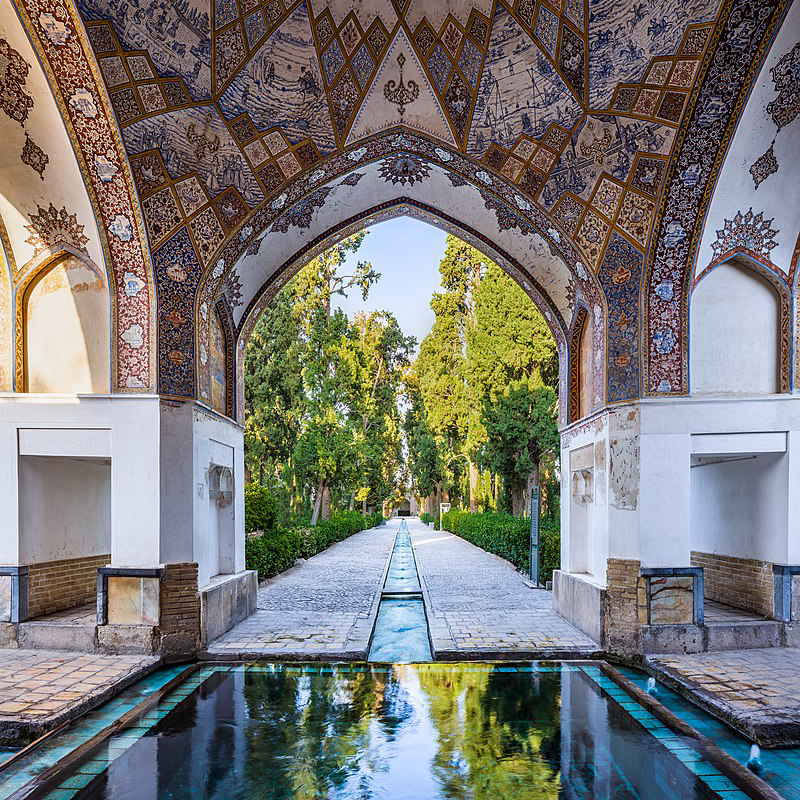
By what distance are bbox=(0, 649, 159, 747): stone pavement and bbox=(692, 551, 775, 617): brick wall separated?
462 cm

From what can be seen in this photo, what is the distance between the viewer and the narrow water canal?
6301 mm

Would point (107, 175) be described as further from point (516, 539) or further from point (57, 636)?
point (516, 539)

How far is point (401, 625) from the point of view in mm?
7656

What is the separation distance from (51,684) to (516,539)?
872 cm

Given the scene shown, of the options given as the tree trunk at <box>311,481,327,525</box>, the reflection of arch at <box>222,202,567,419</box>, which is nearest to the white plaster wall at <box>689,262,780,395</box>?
the reflection of arch at <box>222,202,567,419</box>

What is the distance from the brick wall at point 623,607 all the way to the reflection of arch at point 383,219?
90.9 inches

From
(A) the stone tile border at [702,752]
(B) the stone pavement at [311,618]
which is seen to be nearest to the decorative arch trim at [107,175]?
(B) the stone pavement at [311,618]

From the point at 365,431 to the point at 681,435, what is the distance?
15.9 m

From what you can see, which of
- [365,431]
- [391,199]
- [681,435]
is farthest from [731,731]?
[365,431]

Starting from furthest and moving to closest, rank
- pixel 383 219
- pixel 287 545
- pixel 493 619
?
pixel 287 545 < pixel 383 219 < pixel 493 619

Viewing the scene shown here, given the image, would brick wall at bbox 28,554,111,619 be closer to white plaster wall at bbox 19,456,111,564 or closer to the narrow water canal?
white plaster wall at bbox 19,456,111,564

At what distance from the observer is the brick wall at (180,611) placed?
5.95 metres

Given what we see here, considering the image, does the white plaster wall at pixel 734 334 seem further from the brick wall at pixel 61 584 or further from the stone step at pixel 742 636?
the brick wall at pixel 61 584

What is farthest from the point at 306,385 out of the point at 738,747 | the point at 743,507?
the point at 738,747
